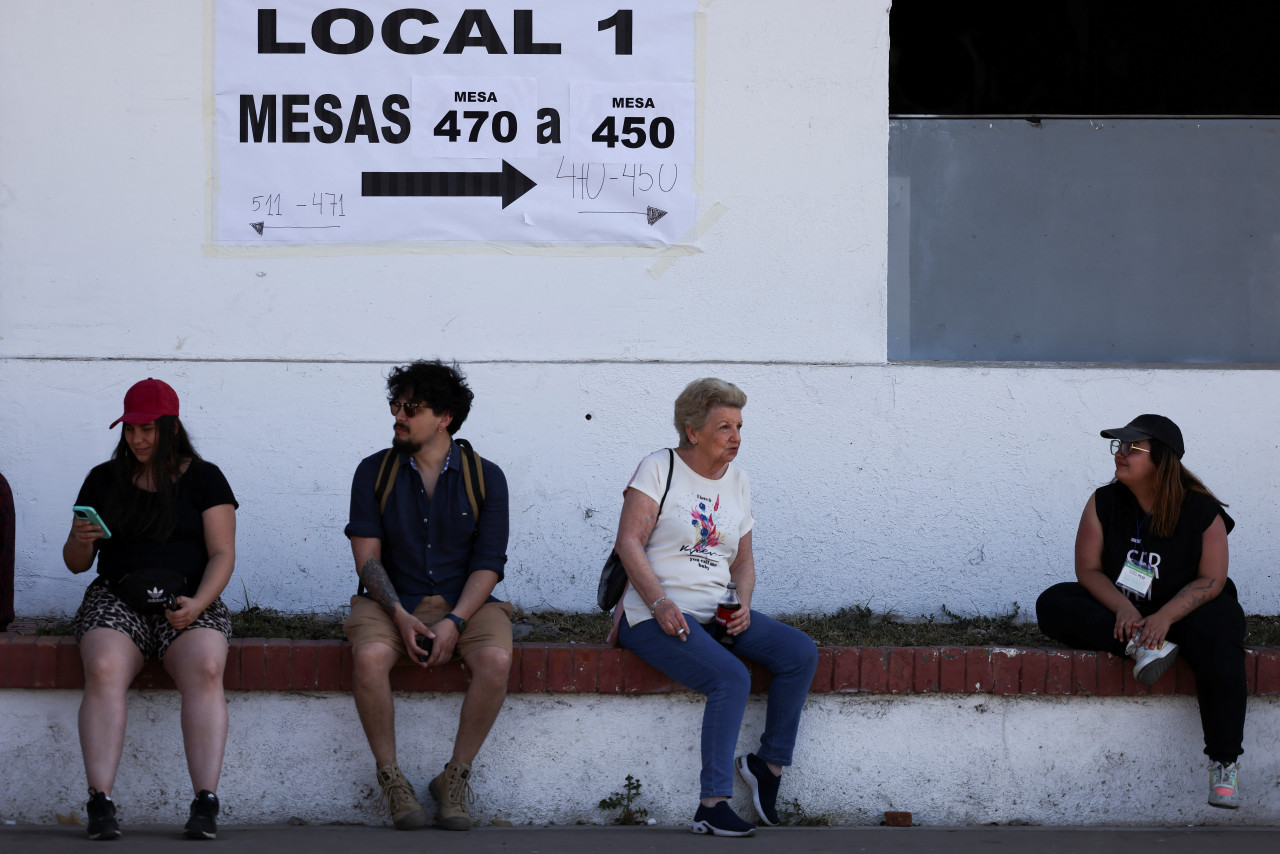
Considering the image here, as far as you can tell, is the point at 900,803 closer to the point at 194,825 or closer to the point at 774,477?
the point at 774,477

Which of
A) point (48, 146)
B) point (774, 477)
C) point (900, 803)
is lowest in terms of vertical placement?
point (900, 803)

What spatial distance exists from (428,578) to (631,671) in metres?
0.79

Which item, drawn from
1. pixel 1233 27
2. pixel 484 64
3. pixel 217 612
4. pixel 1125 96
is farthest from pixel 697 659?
pixel 1233 27

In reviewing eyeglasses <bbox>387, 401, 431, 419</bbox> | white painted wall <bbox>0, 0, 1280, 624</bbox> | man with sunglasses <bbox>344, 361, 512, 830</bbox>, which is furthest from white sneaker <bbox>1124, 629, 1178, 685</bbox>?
eyeglasses <bbox>387, 401, 431, 419</bbox>

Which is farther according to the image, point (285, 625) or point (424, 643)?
point (285, 625)

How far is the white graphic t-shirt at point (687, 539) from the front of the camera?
4.69 meters

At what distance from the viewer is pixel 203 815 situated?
4250 millimetres

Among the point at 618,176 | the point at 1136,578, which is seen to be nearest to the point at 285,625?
the point at 618,176

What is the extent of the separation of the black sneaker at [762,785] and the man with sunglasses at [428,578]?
0.90m

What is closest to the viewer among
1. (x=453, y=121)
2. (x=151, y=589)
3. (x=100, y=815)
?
(x=100, y=815)

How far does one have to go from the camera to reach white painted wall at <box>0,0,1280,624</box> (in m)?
5.80

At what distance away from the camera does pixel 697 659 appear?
451 centimetres

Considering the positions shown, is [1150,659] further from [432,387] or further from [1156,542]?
[432,387]

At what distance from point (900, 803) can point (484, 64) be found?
3.55m
